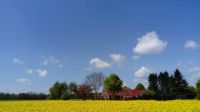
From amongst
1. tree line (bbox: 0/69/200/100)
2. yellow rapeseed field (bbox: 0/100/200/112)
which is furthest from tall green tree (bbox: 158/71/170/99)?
yellow rapeseed field (bbox: 0/100/200/112)

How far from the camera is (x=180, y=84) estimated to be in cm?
11656

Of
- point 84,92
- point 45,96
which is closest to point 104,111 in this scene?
point 84,92

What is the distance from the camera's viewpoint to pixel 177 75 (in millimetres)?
118812

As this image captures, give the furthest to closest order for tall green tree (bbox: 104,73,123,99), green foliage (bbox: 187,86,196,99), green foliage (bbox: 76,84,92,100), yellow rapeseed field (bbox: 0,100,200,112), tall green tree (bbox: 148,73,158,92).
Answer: tall green tree (bbox: 148,73,158,92) < green foliage (bbox: 76,84,92,100) < green foliage (bbox: 187,86,196,99) < tall green tree (bbox: 104,73,123,99) < yellow rapeseed field (bbox: 0,100,200,112)

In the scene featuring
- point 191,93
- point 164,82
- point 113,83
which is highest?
point 164,82

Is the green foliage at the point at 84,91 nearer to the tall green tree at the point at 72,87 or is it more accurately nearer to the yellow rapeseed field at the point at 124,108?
the tall green tree at the point at 72,87

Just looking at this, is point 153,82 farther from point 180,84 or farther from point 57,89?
point 57,89

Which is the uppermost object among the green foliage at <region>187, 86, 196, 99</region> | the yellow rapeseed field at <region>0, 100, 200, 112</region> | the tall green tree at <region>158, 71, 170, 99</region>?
the tall green tree at <region>158, 71, 170, 99</region>

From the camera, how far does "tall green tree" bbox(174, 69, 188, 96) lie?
114938mm

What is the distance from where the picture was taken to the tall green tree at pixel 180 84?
114938 mm

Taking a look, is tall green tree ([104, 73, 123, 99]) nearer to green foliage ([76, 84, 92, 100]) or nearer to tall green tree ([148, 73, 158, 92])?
green foliage ([76, 84, 92, 100])

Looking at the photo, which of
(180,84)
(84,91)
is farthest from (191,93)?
(84,91)

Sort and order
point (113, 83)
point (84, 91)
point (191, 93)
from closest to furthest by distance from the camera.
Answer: point (113, 83) < point (191, 93) < point (84, 91)

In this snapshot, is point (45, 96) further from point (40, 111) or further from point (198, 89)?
point (40, 111)
